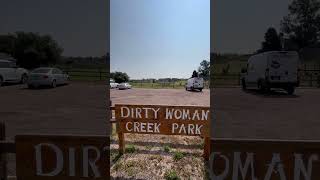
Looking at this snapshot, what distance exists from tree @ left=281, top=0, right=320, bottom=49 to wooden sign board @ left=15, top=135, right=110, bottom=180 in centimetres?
192

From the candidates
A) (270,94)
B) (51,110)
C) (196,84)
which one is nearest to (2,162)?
(51,110)

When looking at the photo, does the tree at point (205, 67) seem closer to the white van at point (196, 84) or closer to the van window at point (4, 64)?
the van window at point (4, 64)

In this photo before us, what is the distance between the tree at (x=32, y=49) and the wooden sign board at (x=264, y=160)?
1.75 m

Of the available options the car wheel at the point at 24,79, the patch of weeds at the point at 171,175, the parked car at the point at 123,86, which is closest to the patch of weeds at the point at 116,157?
the patch of weeds at the point at 171,175

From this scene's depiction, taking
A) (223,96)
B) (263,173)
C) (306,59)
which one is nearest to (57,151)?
(263,173)

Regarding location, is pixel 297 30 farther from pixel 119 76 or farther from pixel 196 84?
pixel 196 84

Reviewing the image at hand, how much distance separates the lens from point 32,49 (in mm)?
3701

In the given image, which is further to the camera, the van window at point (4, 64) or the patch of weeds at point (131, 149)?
the patch of weeds at point (131, 149)

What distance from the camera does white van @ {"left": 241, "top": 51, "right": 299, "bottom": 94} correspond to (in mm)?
3504

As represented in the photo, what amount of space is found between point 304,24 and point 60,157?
2.37m

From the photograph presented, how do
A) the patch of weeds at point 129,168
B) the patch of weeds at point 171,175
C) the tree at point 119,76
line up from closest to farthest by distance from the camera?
1. the patch of weeds at point 171,175
2. the patch of weeds at point 129,168
3. the tree at point 119,76

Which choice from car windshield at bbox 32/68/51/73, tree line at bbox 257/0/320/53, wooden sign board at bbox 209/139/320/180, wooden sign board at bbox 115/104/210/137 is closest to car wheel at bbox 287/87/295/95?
tree line at bbox 257/0/320/53

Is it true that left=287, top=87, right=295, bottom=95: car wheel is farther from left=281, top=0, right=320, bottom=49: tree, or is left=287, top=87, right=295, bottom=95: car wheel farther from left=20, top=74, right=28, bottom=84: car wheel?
left=20, top=74, right=28, bottom=84: car wheel

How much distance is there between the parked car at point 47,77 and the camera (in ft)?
11.4
